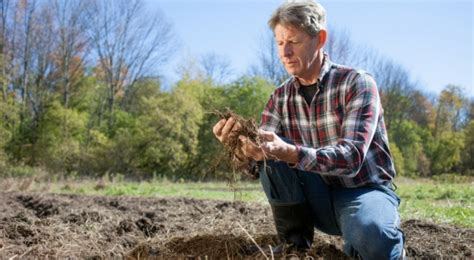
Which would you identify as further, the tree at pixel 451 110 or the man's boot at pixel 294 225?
the tree at pixel 451 110

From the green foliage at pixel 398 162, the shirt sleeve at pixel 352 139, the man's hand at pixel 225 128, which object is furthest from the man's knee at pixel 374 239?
the green foliage at pixel 398 162

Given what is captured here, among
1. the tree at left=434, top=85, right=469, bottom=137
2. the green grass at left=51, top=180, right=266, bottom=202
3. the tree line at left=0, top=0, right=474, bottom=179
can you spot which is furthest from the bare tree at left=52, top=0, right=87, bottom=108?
the tree at left=434, top=85, right=469, bottom=137

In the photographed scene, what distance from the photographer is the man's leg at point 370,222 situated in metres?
Result: 2.36

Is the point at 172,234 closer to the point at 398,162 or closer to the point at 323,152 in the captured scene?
the point at 323,152

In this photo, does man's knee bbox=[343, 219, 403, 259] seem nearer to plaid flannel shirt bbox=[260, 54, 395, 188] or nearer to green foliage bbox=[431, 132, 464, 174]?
plaid flannel shirt bbox=[260, 54, 395, 188]

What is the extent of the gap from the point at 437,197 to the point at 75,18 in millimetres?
21983

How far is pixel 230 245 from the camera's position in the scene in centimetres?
295

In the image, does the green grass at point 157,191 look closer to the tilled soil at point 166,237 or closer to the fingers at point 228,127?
the tilled soil at point 166,237

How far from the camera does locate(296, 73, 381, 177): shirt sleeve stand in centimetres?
236

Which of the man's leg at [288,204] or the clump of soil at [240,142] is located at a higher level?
the clump of soil at [240,142]

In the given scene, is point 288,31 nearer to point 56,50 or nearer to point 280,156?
point 280,156

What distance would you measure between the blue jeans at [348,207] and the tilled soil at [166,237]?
0.27m

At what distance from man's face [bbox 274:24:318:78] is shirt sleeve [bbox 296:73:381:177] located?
0.29 metres

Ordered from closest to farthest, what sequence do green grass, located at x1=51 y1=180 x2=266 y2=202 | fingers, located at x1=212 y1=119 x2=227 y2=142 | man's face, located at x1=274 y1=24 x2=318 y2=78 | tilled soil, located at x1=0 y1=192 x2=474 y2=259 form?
1. fingers, located at x1=212 y1=119 x2=227 y2=142
2. man's face, located at x1=274 y1=24 x2=318 y2=78
3. tilled soil, located at x1=0 y1=192 x2=474 y2=259
4. green grass, located at x1=51 y1=180 x2=266 y2=202
